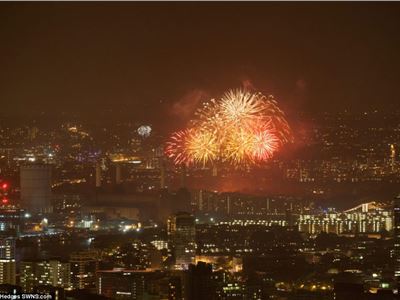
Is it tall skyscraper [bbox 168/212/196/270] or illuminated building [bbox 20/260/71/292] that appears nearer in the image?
illuminated building [bbox 20/260/71/292]

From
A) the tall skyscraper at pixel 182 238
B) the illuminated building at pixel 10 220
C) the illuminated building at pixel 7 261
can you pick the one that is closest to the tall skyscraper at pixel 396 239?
the tall skyscraper at pixel 182 238

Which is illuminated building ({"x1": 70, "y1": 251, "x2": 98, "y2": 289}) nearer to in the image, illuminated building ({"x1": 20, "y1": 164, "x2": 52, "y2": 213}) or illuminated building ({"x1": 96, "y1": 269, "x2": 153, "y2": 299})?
illuminated building ({"x1": 96, "y1": 269, "x2": 153, "y2": 299})

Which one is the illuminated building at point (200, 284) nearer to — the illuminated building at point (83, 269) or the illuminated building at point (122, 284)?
the illuminated building at point (122, 284)

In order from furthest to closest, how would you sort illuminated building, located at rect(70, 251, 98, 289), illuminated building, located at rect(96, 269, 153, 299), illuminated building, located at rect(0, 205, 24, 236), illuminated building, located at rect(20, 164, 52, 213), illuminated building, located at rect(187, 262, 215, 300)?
illuminated building, located at rect(20, 164, 52, 213)
illuminated building, located at rect(0, 205, 24, 236)
illuminated building, located at rect(70, 251, 98, 289)
illuminated building, located at rect(96, 269, 153, 299)
illuminated building, located at rect(187, 262, 215, 300)

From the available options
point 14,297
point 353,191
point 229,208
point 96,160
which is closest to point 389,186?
point 353,191

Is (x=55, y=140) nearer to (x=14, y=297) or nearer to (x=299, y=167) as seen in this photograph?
(x=299, y=167)

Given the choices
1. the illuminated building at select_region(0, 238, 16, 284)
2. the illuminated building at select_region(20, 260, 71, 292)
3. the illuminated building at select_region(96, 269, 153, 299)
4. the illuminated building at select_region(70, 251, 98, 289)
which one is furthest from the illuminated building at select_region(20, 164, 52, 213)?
the illuminated building at select_region(96, 269, 153, 299)
